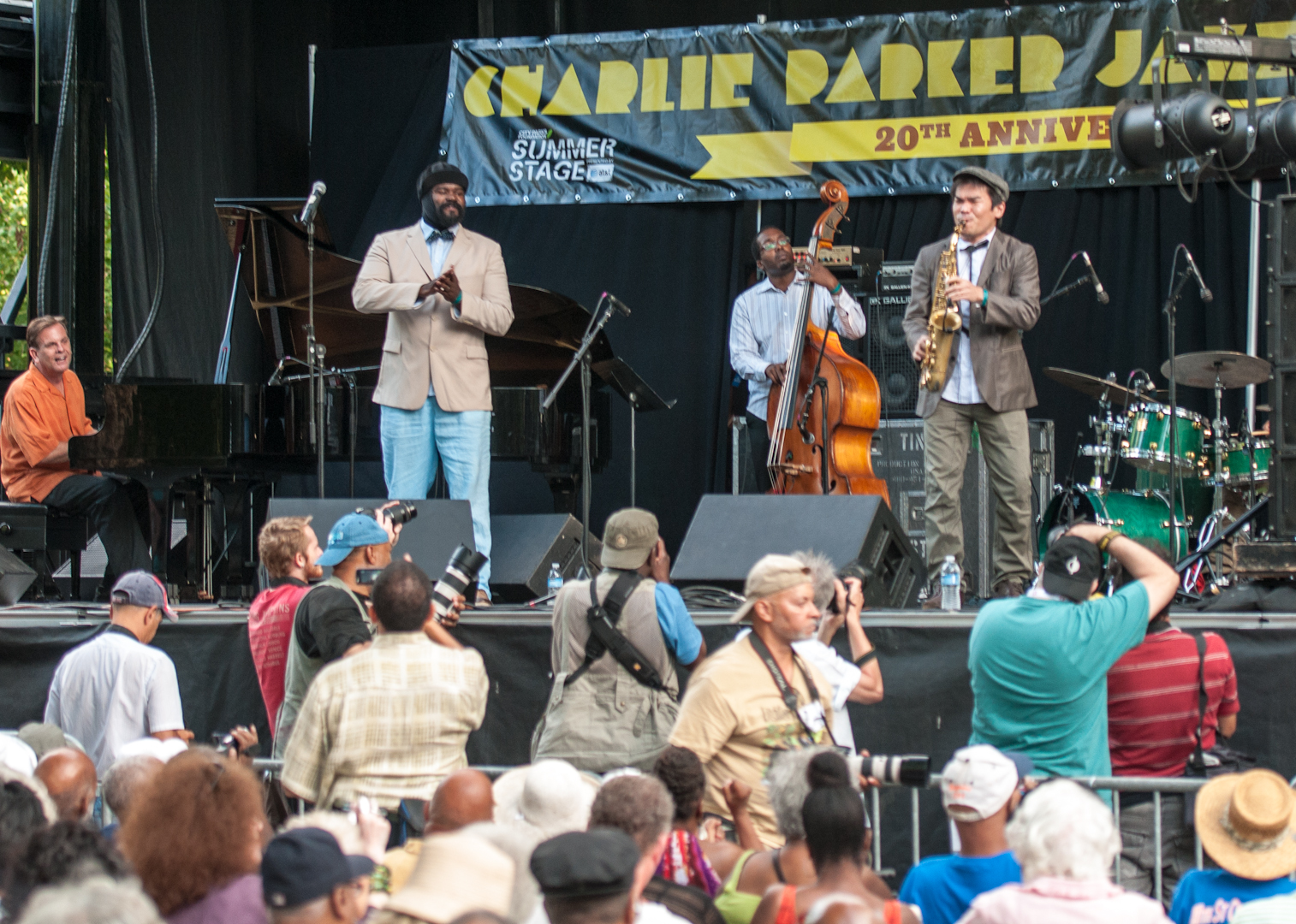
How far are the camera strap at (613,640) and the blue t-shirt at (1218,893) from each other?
1.82 m

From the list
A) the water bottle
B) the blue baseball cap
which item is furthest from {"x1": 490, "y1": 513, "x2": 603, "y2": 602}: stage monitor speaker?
Answer: the blue baseball cap

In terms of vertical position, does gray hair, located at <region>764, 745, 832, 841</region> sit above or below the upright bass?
below

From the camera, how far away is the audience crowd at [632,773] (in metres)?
2.60

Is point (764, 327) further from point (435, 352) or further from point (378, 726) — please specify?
point (378, 726)

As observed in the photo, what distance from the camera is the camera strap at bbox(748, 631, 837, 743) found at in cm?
398

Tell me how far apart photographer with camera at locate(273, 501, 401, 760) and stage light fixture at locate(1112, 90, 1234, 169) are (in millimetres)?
3728

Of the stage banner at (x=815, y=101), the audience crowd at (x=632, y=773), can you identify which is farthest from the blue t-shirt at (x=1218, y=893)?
the stage banner at (x=815, y=101)

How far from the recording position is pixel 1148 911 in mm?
2736

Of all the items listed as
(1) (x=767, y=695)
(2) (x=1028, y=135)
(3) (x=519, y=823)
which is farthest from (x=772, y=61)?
(3) (x=519, y=823)

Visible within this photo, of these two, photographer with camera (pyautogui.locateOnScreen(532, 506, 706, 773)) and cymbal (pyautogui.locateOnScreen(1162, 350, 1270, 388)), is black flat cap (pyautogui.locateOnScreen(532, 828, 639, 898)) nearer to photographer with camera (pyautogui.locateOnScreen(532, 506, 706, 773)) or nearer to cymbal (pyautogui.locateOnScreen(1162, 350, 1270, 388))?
photographer with camera (pyautogui.locateOnScreen(532, 506, 706, 773))

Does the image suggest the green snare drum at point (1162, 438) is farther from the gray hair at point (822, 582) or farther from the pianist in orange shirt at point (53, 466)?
the pianist in orange shirt at point (53, 466)

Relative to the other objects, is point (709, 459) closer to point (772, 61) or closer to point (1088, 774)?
point (772, 61)

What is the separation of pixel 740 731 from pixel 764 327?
15.9 feet

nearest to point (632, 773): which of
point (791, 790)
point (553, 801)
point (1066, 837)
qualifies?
point (553, 801)
